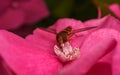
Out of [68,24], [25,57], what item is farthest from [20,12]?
[25,57]

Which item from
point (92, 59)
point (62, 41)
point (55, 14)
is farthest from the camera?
point (55, 14)

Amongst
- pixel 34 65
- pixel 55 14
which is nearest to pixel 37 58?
pixel 34 65

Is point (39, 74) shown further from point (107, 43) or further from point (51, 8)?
point (51, 8)

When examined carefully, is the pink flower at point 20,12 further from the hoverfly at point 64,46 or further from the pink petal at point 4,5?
the hoverfly at point 64,46

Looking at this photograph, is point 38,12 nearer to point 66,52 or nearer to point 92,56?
point 66,52

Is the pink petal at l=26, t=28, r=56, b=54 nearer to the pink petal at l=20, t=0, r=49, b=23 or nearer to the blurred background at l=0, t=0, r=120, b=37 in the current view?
the blurred background at l=0, t=0, r=120, b=37

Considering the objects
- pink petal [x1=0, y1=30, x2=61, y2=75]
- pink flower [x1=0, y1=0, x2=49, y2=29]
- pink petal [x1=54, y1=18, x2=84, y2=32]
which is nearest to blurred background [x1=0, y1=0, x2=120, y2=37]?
pink flower [x1=0, y1=0, x2=49, y2=29]

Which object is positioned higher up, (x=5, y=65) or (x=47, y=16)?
(x=5, y=65)
